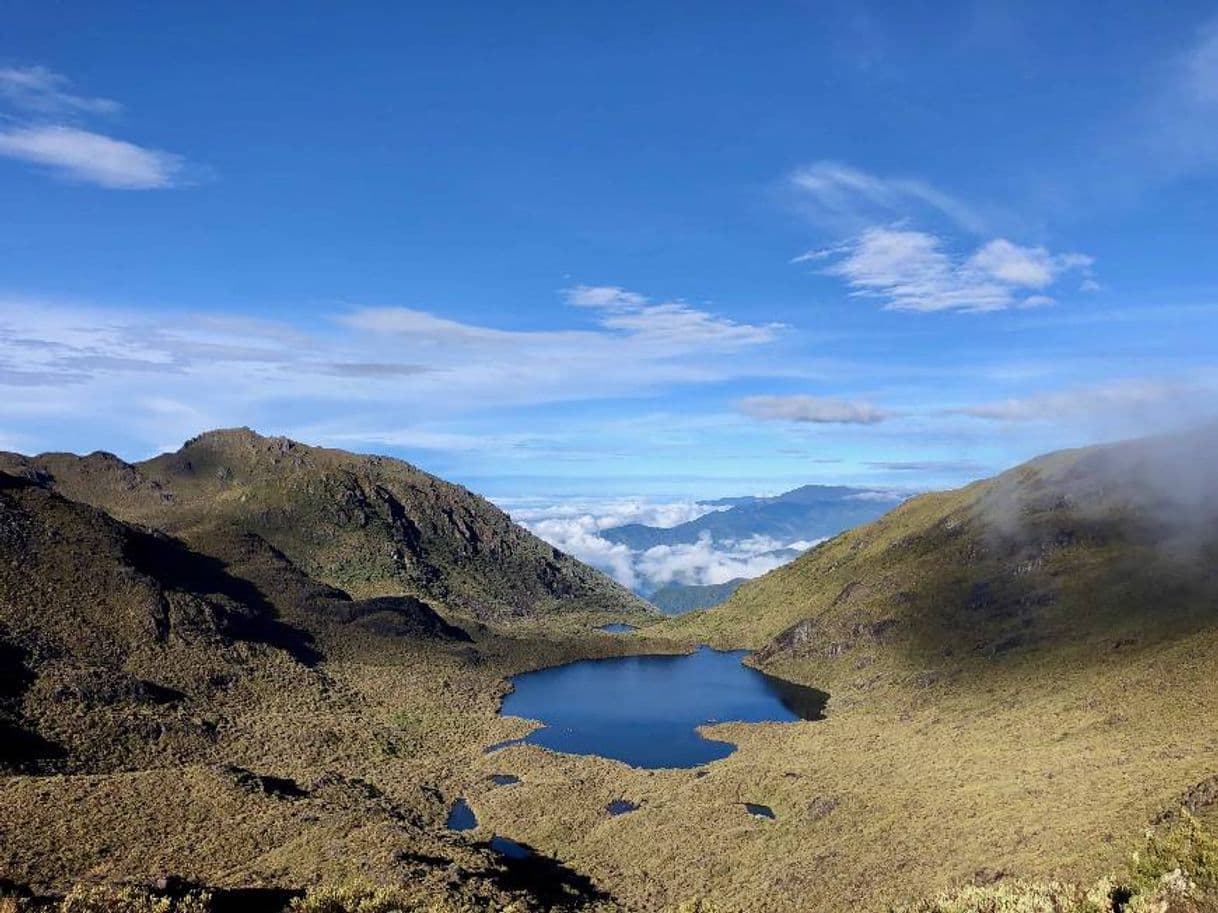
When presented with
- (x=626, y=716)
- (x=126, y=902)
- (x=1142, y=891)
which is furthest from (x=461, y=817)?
(x=1142, y=891)

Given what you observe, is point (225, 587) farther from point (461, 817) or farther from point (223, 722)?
point (461, 817)

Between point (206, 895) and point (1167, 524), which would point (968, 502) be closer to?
point (1167, 524)

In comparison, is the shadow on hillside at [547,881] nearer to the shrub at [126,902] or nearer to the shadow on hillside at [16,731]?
the shrub at [126,902]

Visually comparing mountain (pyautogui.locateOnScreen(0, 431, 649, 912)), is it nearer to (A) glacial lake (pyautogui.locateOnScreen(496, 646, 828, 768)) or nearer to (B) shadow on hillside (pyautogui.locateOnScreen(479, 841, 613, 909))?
(B) shadow on hillside (pyautogui.locateOnScreen(479, 841, 613, 909))

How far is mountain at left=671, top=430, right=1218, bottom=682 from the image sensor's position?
379ft

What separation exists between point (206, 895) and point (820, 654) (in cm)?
13182

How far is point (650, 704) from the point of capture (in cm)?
13712

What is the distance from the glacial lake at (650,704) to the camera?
109 metres

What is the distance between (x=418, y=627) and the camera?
160 m

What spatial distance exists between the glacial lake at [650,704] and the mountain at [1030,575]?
13436 mm

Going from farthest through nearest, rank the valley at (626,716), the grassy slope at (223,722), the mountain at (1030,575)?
the mountain at (1030,575) → the valley at (626,716) → the grassy slope at (223,722)

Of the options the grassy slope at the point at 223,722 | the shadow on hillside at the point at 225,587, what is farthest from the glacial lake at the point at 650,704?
the shadow on hillside at the point at 225,587

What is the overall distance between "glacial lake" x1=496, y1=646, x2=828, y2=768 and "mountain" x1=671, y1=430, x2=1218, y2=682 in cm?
1344

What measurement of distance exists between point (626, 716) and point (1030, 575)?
246 feet
